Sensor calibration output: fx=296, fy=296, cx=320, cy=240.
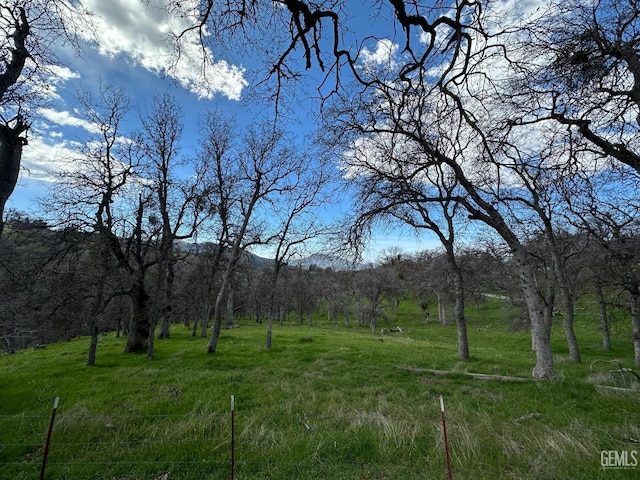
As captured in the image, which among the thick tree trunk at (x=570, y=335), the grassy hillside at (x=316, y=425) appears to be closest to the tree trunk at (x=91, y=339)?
the grassy hillside at (x=316, y=425)

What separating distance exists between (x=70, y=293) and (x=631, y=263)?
81.3 feet

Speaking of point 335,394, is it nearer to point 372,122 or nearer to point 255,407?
point 255,407

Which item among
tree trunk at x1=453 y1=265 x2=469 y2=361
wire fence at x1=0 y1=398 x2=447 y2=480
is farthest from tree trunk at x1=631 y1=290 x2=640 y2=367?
wire fence at x1=0 y1=398 x2=447 y2=480

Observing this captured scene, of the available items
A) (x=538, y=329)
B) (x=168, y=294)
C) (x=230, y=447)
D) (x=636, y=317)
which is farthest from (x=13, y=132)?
(x=636, y=317)

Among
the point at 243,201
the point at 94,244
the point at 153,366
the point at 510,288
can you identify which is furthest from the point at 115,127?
the point at 510,288

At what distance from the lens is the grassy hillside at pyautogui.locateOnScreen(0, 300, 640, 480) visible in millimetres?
4258

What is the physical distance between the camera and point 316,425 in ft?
18.9

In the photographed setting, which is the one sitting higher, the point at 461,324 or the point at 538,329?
the point at 538,329

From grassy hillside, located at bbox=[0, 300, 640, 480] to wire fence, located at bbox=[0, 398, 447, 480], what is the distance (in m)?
0.02

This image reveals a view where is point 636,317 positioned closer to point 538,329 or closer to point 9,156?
point 538,329

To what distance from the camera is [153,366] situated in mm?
12891

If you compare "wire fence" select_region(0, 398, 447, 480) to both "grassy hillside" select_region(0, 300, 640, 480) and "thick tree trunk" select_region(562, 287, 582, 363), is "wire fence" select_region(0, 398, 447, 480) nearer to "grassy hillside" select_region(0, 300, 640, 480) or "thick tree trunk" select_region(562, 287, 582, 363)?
"grassy hillside" select_region(0, 300, 640, 480)

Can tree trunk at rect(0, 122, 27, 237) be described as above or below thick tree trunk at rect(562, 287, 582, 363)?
above

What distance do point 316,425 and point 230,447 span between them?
1.65 meters
